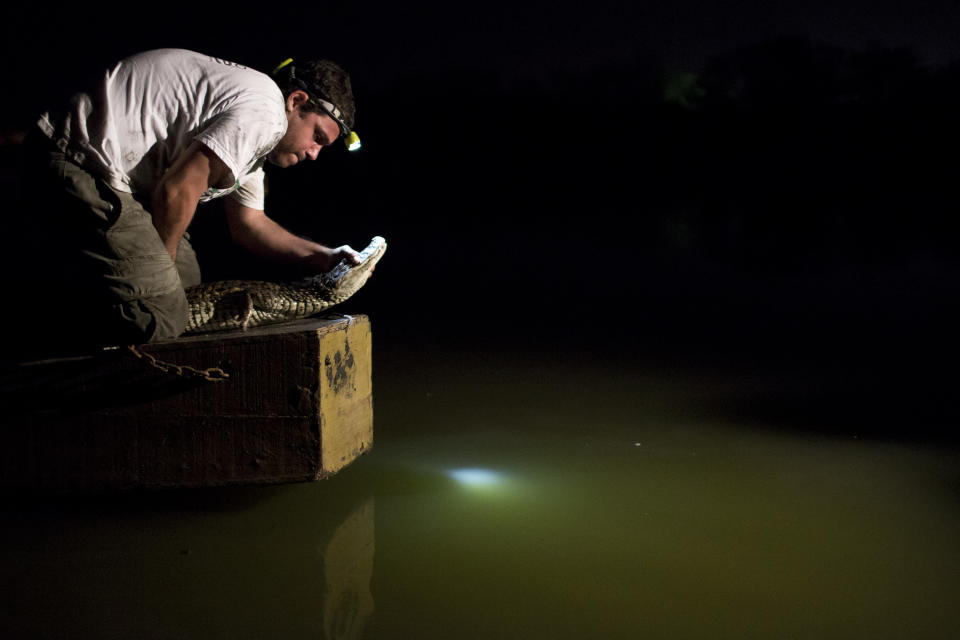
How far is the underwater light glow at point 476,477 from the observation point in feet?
10.2

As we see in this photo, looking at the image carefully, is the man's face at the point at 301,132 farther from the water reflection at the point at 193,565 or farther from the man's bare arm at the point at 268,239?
the water reflection at the point at 193,565

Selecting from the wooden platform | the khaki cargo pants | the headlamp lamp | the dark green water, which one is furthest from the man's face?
the dark green water

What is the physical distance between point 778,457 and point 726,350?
6.57 feet

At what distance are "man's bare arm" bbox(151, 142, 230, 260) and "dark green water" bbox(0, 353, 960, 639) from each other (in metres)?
0.88

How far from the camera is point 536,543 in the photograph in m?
2.60

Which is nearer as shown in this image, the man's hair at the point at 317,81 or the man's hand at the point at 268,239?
the man's hair at the point at 317,81

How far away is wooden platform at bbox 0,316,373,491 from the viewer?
2.58 meters

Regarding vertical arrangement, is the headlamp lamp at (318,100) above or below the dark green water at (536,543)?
above

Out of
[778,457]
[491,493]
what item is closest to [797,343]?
[778,457]

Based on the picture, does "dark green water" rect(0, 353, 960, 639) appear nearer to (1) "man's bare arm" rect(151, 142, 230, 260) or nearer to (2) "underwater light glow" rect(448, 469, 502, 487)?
(2) "underwater light glow" rect(448, 469, 502, 487)

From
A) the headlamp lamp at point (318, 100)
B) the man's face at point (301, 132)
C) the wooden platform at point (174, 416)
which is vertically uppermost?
the headlamp lamp at point (318, 100)

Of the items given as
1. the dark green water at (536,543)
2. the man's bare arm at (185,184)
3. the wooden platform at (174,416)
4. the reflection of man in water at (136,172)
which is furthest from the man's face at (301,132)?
the dark green water at (536,543)

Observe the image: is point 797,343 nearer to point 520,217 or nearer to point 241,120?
point 241,120

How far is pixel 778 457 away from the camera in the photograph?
3.42 m
